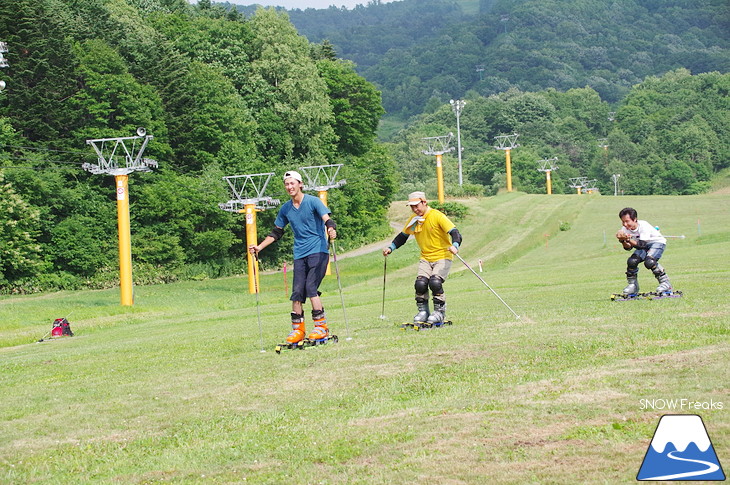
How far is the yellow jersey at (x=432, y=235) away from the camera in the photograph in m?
17.5

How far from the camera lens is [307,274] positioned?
1619cm

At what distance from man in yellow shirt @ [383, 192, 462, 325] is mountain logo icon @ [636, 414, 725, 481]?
1003 centimetres

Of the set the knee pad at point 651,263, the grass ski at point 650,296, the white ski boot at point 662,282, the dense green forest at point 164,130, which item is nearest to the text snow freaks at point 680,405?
the grass ski at point 650,296

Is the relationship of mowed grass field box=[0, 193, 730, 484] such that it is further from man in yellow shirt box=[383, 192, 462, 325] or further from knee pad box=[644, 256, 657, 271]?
knee pad box=[644, 256, 657, 271]

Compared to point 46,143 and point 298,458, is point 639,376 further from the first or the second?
point 46,143

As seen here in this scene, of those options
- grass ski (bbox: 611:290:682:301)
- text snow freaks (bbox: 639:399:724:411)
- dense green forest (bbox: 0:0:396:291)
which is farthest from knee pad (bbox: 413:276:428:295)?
dense green forest (bbox: 0:0:396:291)

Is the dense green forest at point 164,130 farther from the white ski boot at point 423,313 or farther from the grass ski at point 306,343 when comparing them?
the grass ski at point 306,343

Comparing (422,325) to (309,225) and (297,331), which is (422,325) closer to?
(297,331)

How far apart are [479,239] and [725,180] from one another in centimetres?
11409

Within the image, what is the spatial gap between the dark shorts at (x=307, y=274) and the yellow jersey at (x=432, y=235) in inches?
93.8

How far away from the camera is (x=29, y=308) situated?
155 ft

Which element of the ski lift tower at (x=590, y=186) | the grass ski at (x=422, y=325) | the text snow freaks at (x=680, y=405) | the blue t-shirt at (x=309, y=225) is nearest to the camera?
the text snow freaks at (x=680, y=405)

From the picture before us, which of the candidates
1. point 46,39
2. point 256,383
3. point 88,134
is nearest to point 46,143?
point 88,134

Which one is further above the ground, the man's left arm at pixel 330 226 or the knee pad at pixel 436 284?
the man's left arm at pixel 330 226
